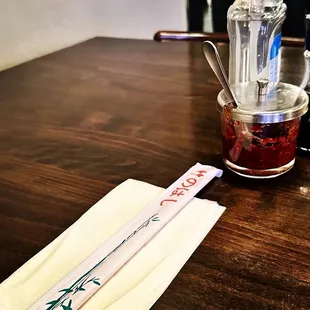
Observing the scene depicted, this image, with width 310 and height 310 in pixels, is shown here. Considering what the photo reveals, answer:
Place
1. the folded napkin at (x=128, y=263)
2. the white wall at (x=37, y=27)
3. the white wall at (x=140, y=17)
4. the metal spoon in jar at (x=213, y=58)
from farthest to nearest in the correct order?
1. the white wall at (x=140, y=17)
2. the white wall at (x=37, y=27)
3. the metal spoon in jar at (x=213, y=58)
4. the folded napkin at (x=128, y=263)

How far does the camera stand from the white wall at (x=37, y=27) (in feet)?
4.66

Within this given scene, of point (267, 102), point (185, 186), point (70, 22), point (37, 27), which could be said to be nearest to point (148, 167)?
point (185, 186)

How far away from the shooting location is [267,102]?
2.07ft

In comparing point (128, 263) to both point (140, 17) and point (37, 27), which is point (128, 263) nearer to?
point (37, 27)

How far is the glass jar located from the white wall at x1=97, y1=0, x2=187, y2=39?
56.2 inches

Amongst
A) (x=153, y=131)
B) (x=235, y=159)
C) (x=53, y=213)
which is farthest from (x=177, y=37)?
(x=53, y=213)

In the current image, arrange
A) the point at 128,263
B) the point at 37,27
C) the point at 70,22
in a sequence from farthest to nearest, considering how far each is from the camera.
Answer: the point at 70,22
the point at 37,27
the point at 128,263

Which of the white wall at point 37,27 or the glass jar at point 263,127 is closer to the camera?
the glass jar at point 263,127

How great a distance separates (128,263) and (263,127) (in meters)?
0.26

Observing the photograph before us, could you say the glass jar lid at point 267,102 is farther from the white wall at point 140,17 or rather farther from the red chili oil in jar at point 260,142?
the white wall at point 140,17

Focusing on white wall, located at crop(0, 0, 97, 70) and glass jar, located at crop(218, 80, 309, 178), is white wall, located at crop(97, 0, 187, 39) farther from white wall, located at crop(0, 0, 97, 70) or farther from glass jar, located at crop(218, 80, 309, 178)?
glass jar, located at crop(218, 80, 309, 178)

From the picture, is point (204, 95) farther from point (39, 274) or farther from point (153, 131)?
point (39, 274)

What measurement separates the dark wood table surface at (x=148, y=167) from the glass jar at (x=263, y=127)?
0.9 inches

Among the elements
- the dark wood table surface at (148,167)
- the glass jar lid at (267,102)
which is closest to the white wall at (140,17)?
the dark wood table surface at (148,167)
